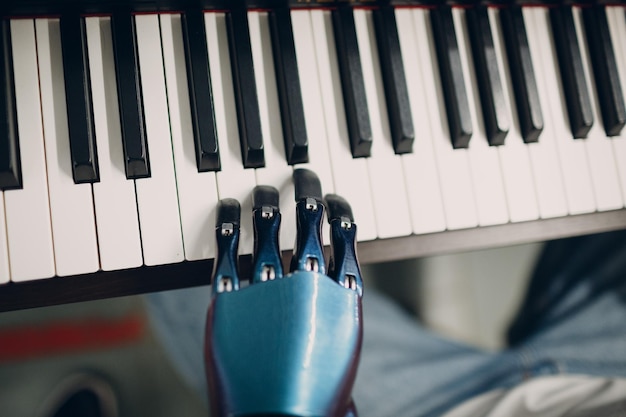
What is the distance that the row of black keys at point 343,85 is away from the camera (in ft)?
2.16

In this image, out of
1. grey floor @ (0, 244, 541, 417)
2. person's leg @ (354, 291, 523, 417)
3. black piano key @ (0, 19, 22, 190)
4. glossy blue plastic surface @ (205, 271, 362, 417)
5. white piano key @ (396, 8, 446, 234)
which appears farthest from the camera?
grey floor @ (0, 244, 541, 417)

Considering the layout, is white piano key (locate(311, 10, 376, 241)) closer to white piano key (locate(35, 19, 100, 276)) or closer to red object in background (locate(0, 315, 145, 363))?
white piano key (locate(35, 19, 100, 276))

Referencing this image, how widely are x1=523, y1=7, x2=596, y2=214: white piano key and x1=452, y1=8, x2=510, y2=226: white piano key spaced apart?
0.06 m

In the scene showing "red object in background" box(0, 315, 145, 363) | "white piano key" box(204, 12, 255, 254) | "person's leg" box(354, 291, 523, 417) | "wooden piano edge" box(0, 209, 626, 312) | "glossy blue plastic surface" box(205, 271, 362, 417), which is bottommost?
"person's leg" box(354, 291, 523, 417)

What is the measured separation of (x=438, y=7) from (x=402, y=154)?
0.68 ft

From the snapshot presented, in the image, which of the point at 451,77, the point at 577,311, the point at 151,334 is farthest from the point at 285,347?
the point at 151,334

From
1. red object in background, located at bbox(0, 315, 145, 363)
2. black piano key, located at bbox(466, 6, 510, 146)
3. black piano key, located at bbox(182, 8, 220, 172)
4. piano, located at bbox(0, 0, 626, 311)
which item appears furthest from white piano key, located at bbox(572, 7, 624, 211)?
red object in background, located at bbox(0, 315, 145, 363)

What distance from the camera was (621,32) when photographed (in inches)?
33.0

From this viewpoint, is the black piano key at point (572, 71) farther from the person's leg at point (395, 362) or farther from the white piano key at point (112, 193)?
the white piano key at point (112, 193)

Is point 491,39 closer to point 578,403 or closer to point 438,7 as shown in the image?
point 438,7

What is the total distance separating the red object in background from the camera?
124 cm

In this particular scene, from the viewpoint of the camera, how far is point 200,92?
688 mm

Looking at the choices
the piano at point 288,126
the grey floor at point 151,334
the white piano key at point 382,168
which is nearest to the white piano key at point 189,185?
the piano at point 288,126

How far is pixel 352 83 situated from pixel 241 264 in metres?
0.27
